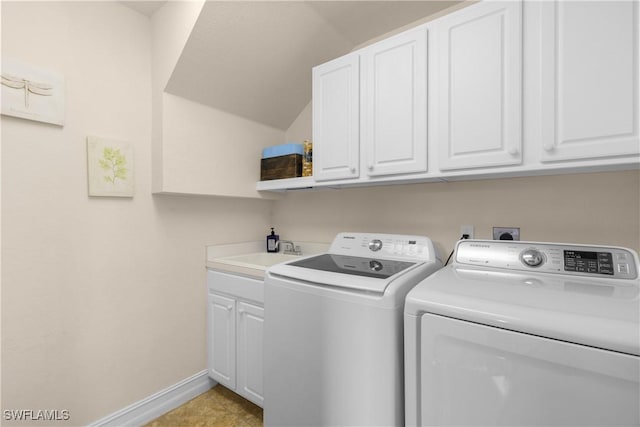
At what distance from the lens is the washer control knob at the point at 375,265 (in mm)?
1410

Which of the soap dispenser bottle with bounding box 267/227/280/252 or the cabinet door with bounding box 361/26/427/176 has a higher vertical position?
the cabinet door with bounding box 361/26/427/176

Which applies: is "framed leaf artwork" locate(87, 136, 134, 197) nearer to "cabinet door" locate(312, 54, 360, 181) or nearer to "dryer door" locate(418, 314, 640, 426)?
"cabinet door" locate(312, 54, 360, 181)

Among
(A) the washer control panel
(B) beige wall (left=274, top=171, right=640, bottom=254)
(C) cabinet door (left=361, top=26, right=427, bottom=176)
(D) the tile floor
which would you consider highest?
(C) cabinet door (left=361, top=26, right=427, bottom=176)

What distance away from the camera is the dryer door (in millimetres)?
713

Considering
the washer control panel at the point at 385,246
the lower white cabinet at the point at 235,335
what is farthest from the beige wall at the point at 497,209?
the lower white cabinet at the point at 235,335

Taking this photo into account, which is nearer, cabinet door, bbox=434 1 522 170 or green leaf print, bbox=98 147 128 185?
cabinet door, bbox=434 1 522 170

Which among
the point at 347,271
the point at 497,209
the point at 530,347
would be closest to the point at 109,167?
the point at 347,271

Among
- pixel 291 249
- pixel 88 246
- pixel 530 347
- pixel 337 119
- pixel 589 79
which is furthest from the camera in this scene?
pixel 291 249

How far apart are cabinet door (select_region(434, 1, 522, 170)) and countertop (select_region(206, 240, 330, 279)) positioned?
4.15 feet

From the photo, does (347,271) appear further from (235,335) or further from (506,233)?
(235,335)

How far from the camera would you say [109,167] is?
1.66m

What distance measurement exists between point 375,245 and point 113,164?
1.60m

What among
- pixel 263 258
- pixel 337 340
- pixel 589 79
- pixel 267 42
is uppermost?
pixel 267 42

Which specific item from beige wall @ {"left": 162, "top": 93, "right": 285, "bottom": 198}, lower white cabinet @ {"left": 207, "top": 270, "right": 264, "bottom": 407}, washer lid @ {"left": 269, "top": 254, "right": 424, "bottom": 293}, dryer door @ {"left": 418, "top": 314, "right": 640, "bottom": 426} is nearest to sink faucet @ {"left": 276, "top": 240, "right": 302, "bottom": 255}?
beige wall @ {"left": 162, "top": 93, "right": 285, "bottom": 198}
